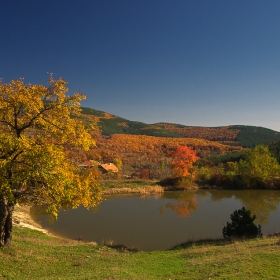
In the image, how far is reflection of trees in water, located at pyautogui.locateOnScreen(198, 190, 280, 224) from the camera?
29794 mm

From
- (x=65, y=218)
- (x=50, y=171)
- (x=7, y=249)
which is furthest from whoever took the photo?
(x=65, y=218)

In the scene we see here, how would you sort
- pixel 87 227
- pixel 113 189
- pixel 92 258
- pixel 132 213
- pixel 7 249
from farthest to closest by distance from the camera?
1. pixel 113 189
2. pixel 132 213
3. pixel 87 227
4. pixel 92 258
5. pixel 7 249

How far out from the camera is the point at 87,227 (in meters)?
23.5

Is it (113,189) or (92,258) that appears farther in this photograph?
(113,189)

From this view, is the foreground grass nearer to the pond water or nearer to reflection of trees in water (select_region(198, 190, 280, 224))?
the pond water

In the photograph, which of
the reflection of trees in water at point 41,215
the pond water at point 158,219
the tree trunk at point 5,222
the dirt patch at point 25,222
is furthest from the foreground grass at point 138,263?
the reflection of trees in water at point 41,215

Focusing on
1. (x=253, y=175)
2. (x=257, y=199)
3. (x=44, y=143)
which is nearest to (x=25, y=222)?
(x=44, y=143)

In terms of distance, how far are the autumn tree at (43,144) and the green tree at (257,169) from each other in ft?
143

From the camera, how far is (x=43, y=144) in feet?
32.7

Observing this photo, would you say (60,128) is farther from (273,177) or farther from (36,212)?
(273,177)

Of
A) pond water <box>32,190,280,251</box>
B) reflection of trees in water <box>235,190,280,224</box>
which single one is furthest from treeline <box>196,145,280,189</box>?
pond water <box>32,190,280,251</box>

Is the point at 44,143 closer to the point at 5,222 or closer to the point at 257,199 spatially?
the point at 5,222

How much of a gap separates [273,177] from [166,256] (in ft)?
147

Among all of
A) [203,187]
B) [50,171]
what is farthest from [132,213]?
[203,187]
